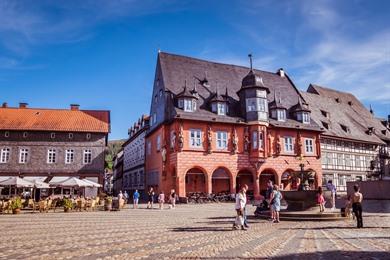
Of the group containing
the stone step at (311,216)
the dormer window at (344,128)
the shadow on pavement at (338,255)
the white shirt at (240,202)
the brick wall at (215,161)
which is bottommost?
the stone step at (311,216)

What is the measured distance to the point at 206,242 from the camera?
1065cm

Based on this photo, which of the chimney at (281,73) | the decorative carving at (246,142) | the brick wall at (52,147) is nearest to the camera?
the decorative carving at (246,142)

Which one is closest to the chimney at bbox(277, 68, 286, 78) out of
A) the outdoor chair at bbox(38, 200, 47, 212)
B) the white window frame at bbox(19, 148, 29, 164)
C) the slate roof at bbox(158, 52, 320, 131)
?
the slate roof at bbox(158, 52, 320, 131)

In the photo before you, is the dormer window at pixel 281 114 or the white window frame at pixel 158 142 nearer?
the white window frame at pixel 158 142

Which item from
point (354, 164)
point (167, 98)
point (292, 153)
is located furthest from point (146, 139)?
point (354, 164)

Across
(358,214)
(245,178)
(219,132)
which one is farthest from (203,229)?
(245,178)

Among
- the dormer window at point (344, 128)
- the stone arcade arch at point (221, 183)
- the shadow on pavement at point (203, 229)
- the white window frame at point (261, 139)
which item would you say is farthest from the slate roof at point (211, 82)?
the shadow on pavement at point (203, 229)

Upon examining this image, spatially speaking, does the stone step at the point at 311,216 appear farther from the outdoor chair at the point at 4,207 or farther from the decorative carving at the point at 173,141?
the decorative carving at the point at 173,141

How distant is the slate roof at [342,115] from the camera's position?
48.9 meters

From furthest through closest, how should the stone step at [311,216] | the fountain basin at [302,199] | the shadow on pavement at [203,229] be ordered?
the fountain basin at [302,199]
the stone step at [311,216]
the shadow on pavement at [203,229]

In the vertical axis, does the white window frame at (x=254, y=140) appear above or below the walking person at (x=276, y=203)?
above

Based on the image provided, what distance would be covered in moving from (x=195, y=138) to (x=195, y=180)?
481 cm

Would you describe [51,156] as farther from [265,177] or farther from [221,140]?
[265,177]

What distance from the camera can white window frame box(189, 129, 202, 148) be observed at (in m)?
35.8
